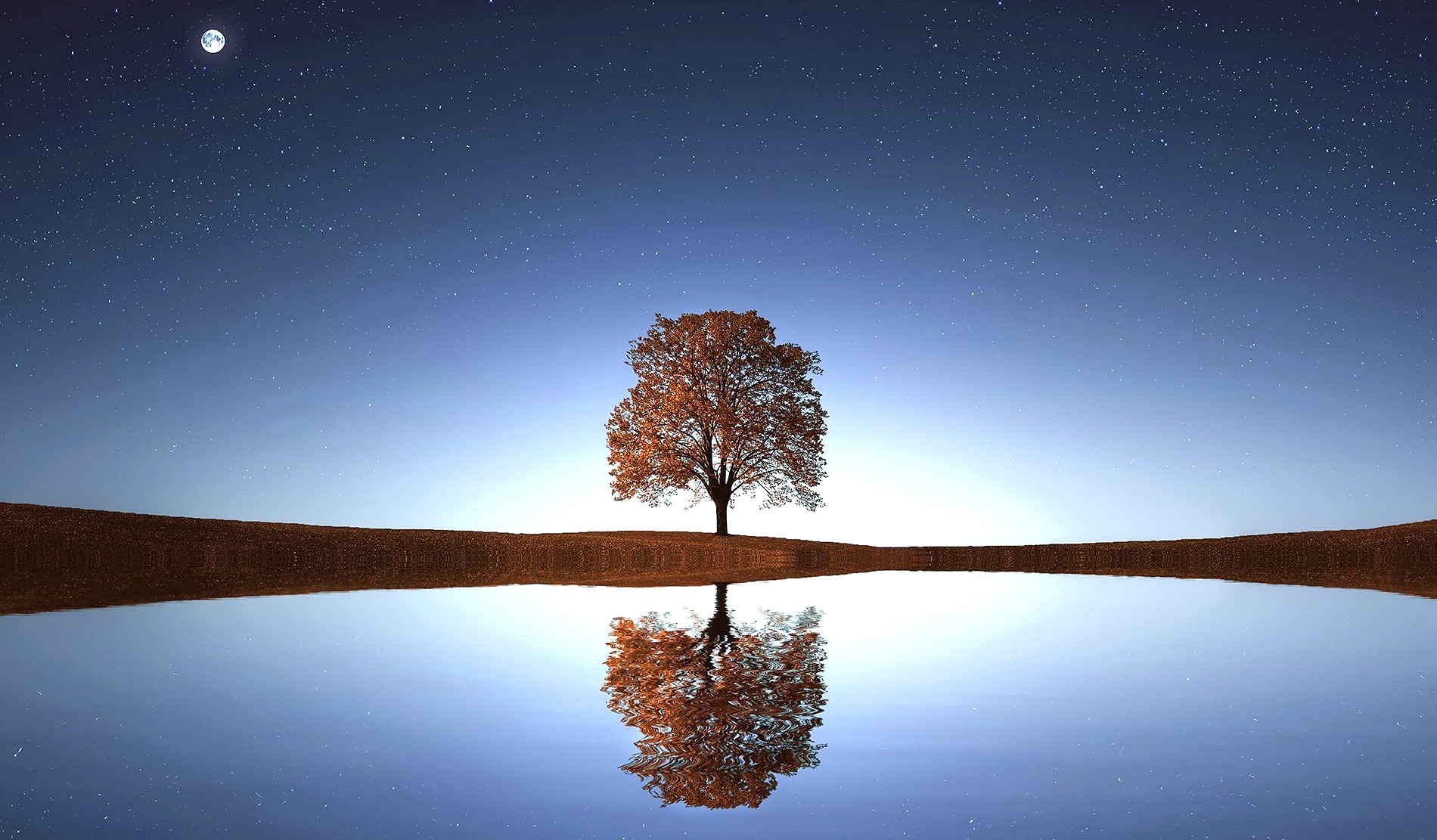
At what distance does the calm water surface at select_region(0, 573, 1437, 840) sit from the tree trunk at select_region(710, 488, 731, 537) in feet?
102

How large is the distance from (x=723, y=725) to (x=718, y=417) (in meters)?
35.2

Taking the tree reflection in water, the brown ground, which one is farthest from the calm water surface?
the brown ground

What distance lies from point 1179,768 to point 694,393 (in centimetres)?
3618

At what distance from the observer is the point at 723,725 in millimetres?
5121

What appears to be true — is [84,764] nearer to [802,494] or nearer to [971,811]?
[971,811]

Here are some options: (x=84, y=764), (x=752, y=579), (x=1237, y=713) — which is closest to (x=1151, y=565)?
(x=752, y=579)

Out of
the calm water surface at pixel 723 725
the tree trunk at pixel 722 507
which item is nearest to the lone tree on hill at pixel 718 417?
the tree trunk at pixel 722 507

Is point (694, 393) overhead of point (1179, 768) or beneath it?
overhead

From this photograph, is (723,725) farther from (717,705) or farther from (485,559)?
(485,559)

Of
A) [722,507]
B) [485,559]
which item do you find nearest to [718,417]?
[722,507]

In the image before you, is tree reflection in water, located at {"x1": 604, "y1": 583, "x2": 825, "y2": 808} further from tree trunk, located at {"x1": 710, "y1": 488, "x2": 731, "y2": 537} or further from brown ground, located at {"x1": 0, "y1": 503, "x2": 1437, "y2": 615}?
tree trunk, located at {"x1": 710, "y1": 488, "x2": 731, "y2": 537}

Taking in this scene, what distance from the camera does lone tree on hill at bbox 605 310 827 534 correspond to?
4047cm

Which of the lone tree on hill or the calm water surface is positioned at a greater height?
the lone tree on hill

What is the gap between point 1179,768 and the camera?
449 cm
